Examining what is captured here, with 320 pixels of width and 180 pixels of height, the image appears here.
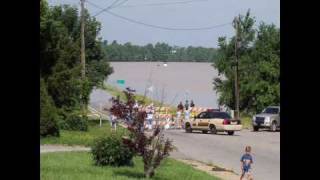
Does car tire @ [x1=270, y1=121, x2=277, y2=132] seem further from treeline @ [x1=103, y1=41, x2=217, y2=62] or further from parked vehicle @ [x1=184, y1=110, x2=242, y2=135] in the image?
treeline @ [x1=103, y1=41, x2=217, y2=62]

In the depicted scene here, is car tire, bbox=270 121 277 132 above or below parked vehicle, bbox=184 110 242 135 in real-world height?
below

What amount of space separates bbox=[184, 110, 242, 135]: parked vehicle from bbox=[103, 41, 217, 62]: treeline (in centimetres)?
2552

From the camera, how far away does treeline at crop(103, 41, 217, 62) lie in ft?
227

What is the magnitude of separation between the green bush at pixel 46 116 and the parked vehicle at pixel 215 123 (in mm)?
12346

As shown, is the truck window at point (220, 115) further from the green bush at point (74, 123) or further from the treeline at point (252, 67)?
the treeline at point (252, 67)

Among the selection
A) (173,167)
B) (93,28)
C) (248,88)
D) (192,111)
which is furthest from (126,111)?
(248,88)

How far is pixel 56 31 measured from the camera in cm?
3183

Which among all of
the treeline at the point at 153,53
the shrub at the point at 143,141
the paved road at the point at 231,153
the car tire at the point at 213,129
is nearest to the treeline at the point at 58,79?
the paved road at the point at 231,153

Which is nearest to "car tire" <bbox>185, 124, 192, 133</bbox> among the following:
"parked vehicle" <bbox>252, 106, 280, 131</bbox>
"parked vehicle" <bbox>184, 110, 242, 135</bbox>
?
"parked vehicle" <bbox>184, 110, 242, 135</bbox>

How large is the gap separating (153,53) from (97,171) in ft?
182

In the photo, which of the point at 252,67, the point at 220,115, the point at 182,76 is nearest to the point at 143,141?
the point at 220,115

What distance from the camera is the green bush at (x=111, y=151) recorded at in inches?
682
